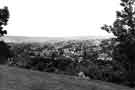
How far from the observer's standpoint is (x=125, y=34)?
83.1ft

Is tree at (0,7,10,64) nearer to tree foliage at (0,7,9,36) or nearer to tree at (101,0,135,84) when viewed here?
tree foliage at (0,7,9,36)

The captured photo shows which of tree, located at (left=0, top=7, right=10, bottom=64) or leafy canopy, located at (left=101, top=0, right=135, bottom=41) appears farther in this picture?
tree, located at (left=0, top=7, right=10, bottom=64)

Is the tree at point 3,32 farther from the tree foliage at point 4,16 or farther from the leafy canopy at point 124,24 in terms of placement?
the leafy canopy at point 124,24

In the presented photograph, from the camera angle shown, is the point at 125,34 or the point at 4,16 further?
the point at 4,16

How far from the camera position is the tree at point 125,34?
24312mm

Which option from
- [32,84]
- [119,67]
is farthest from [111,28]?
[32,84]

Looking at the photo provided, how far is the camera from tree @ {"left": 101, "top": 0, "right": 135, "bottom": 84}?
24312mm

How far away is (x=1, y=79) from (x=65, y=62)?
22543 millimetres

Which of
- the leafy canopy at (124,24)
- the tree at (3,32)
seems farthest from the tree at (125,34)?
the tree at (3,32)

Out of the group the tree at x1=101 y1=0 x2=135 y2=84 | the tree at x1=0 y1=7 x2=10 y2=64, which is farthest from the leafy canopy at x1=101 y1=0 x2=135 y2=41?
the tree at x1=0 y1=7 x2=10 y2=64

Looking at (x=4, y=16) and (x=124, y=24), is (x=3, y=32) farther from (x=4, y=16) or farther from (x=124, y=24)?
(x=124, y=24)

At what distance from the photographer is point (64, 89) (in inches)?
579

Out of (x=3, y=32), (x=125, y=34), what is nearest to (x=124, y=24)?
(x=125, y=34)

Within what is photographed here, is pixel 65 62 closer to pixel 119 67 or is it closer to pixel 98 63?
pixel 98 63
